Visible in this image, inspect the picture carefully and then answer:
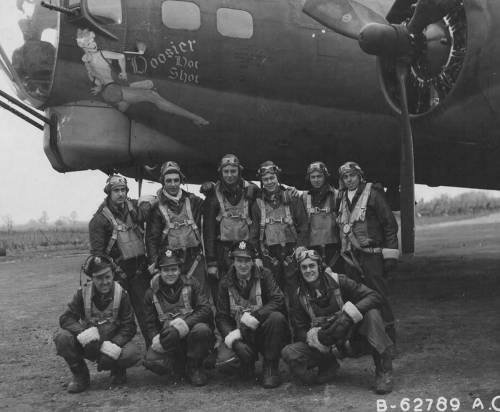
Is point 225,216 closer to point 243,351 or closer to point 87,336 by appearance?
point 243,351

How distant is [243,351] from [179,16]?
15.1 ft

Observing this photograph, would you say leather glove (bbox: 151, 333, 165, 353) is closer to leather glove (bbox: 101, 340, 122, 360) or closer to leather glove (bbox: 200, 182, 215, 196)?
leather glove (bbox: 101, 340, 122, 360)

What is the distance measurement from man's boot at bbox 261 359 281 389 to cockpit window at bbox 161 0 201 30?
4579 millimetres

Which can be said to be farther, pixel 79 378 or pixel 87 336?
pixel 79 378

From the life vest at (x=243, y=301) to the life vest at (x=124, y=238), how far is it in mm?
1328

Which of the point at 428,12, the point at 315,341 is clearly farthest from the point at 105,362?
the point at 428,12

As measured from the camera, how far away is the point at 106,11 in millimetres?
7875

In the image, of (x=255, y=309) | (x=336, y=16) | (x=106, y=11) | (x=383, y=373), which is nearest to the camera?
(x=383, y=373)

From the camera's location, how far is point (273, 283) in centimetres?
584

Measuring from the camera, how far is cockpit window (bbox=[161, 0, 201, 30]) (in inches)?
312

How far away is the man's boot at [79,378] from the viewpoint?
5.43 metres

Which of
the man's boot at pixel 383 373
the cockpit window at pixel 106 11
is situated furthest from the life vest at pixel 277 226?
the cockpit window at pixel 106 11

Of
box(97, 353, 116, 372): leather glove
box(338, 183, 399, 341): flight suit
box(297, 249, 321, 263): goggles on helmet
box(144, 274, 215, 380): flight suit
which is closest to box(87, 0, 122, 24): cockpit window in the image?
box(144, 274, 215, 380): flight suit

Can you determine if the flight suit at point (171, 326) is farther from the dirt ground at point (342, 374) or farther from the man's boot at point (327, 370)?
the man's boot at point (327, 370)
